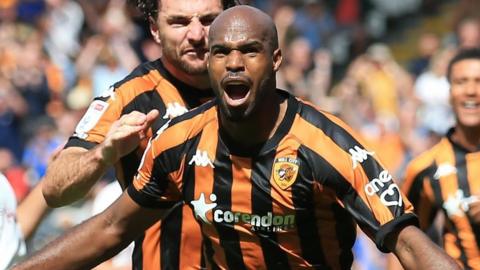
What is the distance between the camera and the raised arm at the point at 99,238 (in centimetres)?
579

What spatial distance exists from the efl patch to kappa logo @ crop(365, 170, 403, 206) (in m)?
1.69

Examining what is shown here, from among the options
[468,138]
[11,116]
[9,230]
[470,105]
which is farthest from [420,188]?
[11,116]

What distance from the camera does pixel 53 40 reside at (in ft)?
58.3

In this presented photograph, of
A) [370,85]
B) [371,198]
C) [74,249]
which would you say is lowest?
[370,85]

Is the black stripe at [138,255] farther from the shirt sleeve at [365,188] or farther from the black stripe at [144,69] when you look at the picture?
the shirt sleeve at [365,188]

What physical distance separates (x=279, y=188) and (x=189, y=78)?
1291 millimetres

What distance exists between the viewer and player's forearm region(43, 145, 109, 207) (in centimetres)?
608

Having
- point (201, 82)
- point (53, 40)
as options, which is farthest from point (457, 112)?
point (53, 40)

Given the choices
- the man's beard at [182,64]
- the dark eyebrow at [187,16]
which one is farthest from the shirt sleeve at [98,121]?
the dark eyebrow at [187,16]

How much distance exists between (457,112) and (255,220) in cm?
266

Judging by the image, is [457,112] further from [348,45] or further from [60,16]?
[348,45]

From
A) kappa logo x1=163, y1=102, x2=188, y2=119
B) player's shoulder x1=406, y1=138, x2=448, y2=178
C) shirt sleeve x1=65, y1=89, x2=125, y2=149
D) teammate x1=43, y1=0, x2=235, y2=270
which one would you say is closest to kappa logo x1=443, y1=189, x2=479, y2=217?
player's shoulder x1=406, y1=138, x2=448, y2=178

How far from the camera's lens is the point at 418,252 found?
206 inches

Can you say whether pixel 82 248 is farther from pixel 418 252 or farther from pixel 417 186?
pixel 417 186
